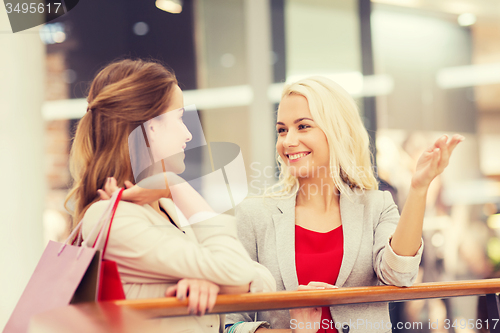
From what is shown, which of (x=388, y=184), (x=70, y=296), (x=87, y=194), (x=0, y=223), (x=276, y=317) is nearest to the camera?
(x=70, y=296)

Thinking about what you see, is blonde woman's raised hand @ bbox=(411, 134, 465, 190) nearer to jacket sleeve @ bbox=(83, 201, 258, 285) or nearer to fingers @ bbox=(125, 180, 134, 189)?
jacket sleeve @ bbox=(83, 201, 258, 285)

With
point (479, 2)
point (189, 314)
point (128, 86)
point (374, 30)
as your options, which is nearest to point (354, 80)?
point (374, 30)

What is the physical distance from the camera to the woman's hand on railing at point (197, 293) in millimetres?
921

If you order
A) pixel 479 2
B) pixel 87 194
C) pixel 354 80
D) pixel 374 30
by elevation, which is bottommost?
pixel 87 194

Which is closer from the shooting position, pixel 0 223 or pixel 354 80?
pixel 0 223

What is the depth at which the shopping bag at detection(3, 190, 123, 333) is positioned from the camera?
0.89 metres

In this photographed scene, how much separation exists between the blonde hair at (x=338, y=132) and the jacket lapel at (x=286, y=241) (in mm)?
60

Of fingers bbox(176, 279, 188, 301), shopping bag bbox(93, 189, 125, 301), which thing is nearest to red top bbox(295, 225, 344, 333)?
fingers bbox(176, 279, 188, 301)

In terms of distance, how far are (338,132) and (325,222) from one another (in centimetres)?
30

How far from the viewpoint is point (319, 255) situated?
130cm

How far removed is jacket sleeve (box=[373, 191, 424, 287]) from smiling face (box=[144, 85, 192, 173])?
63 cm

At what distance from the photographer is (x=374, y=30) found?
7.56ft

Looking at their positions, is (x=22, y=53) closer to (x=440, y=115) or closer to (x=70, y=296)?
(x=70, y=296)

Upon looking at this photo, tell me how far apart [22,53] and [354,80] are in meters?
1.54
